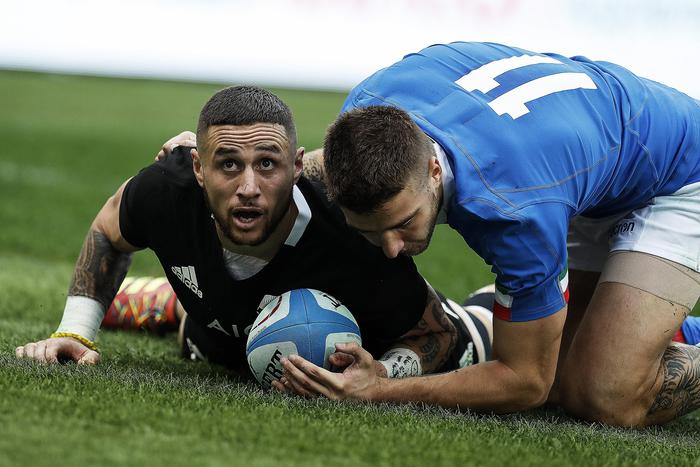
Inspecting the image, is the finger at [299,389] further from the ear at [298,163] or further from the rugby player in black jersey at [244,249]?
the ear at [298,163]

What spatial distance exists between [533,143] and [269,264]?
1210 millimetres

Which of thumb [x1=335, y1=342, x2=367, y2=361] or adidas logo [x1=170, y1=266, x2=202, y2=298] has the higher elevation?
adidas logo [x1=170, y1=266, x2=202, y2=298]

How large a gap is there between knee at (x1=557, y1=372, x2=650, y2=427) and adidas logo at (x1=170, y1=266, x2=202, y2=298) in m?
1.70

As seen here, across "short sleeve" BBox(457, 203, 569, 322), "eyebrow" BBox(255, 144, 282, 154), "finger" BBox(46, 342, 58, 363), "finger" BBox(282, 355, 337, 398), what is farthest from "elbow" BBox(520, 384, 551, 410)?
"finger" BBox(46, 342, 58, 363)

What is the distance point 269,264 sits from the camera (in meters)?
4.56

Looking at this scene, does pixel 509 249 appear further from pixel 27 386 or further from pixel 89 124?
pixel 89 124

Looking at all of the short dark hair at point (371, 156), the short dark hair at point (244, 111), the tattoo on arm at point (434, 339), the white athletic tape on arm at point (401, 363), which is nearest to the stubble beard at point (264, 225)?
the short dark hair at point (244, 111)

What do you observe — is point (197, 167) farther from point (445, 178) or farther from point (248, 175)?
point (445, 178)

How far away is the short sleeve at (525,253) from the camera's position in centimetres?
398

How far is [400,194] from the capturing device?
153 inches

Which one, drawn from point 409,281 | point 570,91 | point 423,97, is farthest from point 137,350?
point 570,91

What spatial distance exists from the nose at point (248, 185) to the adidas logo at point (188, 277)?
0.64 meters

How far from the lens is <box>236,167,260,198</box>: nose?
4.19 metres

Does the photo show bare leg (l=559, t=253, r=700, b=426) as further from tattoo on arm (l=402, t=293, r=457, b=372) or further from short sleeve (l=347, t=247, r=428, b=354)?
short sleeve (l=347, t=247, r=428, b=354)
